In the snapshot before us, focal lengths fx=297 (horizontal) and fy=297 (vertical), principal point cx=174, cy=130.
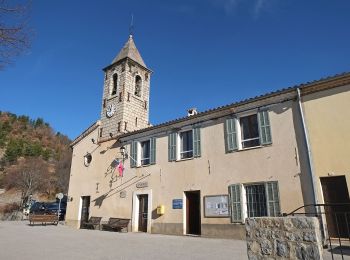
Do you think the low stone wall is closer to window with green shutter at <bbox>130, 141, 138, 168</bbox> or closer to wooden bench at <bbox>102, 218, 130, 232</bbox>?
wooden bench at <bbox>102, 218, 130, 232</bbox>

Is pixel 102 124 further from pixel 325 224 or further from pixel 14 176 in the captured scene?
Answer: pixel 14 176

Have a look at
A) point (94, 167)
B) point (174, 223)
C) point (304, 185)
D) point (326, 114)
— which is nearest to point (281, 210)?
point (304, 185)

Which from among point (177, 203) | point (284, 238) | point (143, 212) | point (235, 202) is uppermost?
point (177, 203)

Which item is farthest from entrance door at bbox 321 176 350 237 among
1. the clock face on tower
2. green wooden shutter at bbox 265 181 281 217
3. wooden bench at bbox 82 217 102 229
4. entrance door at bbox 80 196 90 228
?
entrance door at bbox 80 196 90 228

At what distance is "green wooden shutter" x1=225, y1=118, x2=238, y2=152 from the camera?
13.2 meters

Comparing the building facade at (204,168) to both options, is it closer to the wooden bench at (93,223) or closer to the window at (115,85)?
the wooden bench at (93,223)

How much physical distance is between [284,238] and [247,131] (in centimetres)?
858

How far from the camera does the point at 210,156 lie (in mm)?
13875

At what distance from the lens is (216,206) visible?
13.0 metres

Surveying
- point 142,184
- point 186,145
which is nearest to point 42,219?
point 142,184

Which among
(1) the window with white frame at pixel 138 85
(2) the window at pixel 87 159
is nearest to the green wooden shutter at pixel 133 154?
(2) the window at pixel 87 159

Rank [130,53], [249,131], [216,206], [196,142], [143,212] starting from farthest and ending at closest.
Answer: [130,53] → [143,212] → [196,142] → [249,131] → [216,206]

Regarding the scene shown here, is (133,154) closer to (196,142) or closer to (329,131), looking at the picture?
(196,142)

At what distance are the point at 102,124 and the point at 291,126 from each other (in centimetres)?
1379
